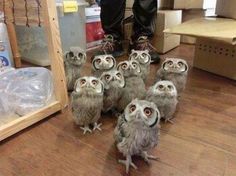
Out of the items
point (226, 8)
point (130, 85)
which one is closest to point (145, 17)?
point (226, 8)

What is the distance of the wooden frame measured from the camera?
2.59 ft

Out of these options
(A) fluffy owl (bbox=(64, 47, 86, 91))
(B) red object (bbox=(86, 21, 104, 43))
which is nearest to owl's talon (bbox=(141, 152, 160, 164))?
(A) fluffy owl (bbox=(64, 47, 86, 91))

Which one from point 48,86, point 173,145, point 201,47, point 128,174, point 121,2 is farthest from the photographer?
point 121,2

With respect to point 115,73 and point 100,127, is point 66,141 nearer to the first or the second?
point 100,127

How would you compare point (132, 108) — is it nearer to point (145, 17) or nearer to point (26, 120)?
point (26, 120)

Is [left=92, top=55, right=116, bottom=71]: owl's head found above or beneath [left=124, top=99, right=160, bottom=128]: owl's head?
above

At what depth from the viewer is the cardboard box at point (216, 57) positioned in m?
1.25

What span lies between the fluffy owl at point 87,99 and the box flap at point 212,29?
58cm

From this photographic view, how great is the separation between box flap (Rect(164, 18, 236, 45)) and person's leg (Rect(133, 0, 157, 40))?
10.7 inches

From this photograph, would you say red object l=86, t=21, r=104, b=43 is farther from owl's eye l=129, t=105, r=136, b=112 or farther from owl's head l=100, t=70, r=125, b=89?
owl's eye l=129, t=105, r=136, b=112

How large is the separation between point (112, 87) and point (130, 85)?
9cm

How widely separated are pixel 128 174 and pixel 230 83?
829mm

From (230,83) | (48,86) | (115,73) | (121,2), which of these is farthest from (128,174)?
(121,2)

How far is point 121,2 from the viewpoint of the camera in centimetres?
154
